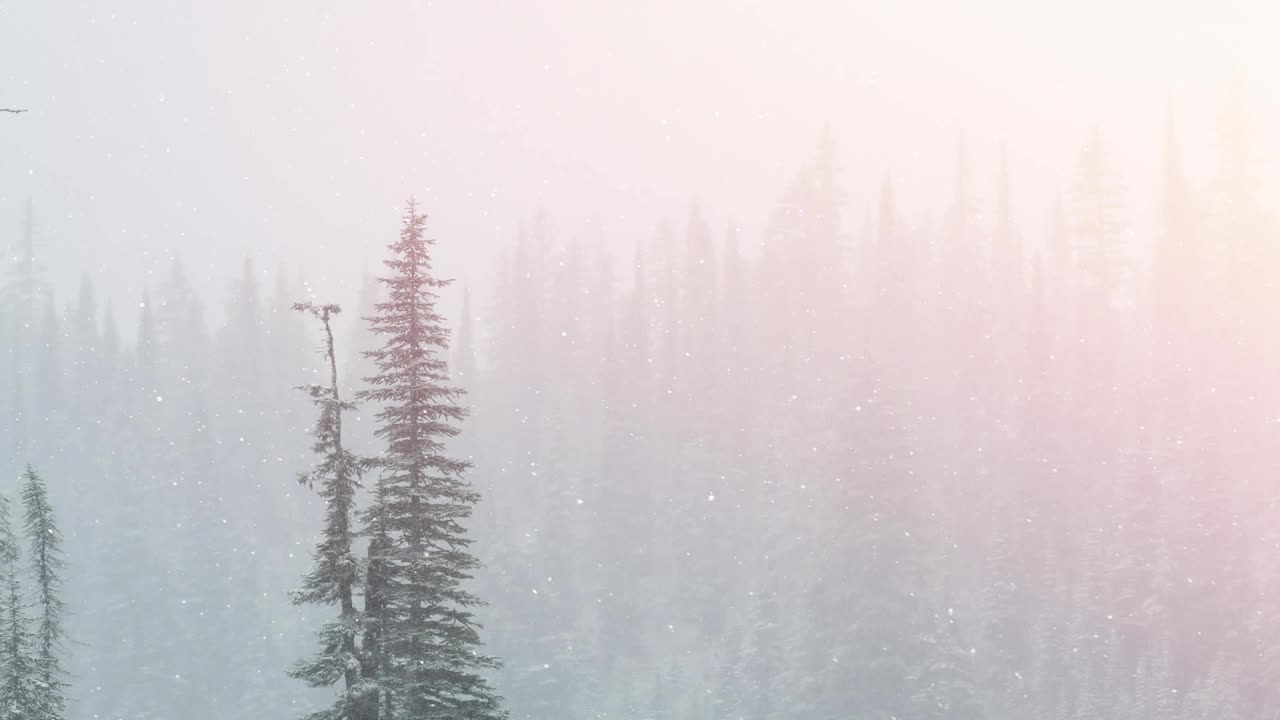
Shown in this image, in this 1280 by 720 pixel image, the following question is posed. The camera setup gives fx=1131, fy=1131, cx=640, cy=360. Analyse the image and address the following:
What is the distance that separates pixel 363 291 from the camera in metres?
89.0

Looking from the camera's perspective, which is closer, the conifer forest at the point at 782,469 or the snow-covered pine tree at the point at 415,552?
the snow-covered pine tree at the point at 415,552

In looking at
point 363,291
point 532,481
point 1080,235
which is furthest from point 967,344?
point 363,291

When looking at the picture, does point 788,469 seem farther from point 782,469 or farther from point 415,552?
point 415,552

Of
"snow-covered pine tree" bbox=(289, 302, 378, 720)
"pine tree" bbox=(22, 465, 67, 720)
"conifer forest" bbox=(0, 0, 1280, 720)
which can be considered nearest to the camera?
"snow-covered pine tree" bbox=(289, 302, 378, 720)

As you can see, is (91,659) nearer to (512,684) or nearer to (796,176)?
(512,684)

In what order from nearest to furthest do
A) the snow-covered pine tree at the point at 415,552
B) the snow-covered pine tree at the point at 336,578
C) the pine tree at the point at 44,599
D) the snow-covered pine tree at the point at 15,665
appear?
the snow-covered pine tree at the point at 336,578 → the snow-covered pine tree at the point at 415,552 → the snow-covered pine tree at the point at 15,665 → the pine tree at the point at 44,599

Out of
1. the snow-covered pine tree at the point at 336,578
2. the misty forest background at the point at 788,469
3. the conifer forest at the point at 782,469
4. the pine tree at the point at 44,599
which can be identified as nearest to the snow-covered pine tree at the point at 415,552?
the snow-covered pine tree at the point at 336,578

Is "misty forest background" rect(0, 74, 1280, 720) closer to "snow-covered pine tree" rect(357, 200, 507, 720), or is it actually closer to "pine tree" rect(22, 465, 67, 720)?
"pine tree" rect(22, 465, 67, 720)

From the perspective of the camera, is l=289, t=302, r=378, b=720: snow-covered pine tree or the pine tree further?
the pine tree

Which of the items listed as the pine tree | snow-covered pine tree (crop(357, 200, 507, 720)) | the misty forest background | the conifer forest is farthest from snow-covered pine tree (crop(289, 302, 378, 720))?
the misty forest background

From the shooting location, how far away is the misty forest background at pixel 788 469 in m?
Answer: 51.3

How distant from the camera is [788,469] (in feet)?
241

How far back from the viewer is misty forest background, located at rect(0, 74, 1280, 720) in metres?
51.3

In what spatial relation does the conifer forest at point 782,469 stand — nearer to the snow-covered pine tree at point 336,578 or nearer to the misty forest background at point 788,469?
the misty forest background at point 788,469
